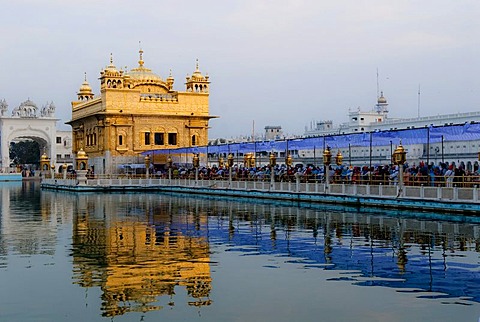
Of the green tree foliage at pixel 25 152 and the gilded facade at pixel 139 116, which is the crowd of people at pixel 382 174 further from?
the green tree foliage at pixel 25 152

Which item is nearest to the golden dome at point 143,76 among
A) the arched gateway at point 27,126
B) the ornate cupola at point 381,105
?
the arched gateway at point 27,126

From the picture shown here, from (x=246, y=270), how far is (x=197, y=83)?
3900 centimetres

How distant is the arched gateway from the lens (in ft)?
227

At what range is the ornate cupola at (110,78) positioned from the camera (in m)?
45.5

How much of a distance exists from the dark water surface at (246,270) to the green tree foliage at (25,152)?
66.9 meters

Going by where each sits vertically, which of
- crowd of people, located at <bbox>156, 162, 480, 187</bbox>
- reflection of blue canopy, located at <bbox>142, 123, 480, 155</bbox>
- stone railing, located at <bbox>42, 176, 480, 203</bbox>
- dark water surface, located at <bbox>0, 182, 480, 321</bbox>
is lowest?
dark water surface, located at <bbox>0, 182, 480, 321</bbox>

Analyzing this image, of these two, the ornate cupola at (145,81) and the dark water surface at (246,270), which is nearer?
the dark water surface at (246,270)

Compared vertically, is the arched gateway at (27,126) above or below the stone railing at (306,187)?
above

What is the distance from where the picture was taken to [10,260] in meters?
12.0

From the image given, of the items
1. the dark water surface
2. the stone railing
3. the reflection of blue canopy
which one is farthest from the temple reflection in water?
the reflection of blue canopy

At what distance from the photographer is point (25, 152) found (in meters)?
83.4

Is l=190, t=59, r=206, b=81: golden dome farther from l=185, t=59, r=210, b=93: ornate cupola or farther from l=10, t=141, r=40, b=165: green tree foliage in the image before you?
l=10, t=141, r=40, b=165: green tree foliage

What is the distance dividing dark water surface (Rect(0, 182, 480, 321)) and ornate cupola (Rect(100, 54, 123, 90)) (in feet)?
90.3

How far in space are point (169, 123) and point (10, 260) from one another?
35.9 m
